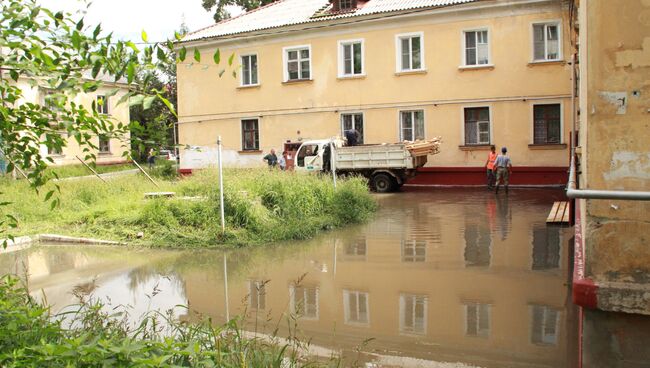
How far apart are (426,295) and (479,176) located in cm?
1630

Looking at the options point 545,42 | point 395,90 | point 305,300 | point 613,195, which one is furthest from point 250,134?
point 613,195

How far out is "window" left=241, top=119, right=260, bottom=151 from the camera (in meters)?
27.3

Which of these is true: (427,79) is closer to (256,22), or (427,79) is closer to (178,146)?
(256,22)

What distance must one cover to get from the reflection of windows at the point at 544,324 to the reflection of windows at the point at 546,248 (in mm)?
2074

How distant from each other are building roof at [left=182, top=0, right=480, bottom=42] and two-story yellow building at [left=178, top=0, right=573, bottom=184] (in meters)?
0.10

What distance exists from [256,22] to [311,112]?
18.6 feet

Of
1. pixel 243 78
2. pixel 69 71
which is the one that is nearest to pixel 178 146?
pixel 69 71

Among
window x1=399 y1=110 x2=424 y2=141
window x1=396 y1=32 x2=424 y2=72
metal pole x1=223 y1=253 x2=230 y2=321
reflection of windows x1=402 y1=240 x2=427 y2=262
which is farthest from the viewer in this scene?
window x1=399 y1=110 x2=424 y2=141

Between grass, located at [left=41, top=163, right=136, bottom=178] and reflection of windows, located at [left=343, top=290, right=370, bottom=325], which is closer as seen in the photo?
reflection of windows, located at [left=343, top=290, right=370, bottom=325]

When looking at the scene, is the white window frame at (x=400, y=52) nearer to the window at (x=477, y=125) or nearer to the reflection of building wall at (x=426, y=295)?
the window at (x=477, y=125)

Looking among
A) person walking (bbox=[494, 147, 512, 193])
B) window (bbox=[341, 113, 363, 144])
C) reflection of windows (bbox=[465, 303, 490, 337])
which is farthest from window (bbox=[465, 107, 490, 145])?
reflection of windows (bbox=[465, 303, 490, 337])

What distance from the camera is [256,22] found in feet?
92.0

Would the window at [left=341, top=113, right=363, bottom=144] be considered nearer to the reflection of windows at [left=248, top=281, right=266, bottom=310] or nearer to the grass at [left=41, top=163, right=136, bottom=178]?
the grass at [left=41, top=163, right=136, bottom=178]

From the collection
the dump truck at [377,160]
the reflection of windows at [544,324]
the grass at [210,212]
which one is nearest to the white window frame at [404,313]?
the reflection of windows at [544,324]
